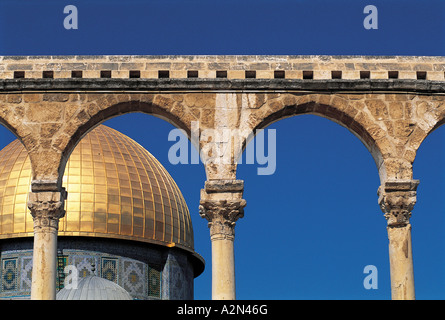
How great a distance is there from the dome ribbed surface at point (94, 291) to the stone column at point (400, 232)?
14051 mm

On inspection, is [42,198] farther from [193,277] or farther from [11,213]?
[193,277]

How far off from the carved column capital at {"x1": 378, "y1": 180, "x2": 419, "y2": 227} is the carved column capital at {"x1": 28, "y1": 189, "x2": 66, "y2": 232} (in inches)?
257

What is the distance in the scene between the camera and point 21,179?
3891 centimetres

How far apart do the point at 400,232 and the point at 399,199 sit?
2.15ft

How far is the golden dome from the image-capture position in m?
38.6

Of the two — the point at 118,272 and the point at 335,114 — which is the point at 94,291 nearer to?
the point at 118,272

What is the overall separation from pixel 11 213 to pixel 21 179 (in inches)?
45.1

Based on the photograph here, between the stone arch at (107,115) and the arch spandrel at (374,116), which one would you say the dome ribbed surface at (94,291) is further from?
the arch spandrel at (374,116)

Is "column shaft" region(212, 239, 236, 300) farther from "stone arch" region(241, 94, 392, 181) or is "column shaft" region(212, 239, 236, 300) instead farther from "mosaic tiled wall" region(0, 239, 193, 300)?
"mosaic tiled wall" region(0, 239, 193, 300)

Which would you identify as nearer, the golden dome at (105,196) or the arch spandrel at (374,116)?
the arch spandrel at (374,116)

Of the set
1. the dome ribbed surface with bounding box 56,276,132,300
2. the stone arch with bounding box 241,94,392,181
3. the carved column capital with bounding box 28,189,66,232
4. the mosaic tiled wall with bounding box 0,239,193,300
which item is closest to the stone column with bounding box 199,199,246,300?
the stone arch with bounding box 241,94,392,181

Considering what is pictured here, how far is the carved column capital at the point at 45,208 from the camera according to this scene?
77.6ft

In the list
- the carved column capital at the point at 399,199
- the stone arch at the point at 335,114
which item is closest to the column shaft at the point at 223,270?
the stone arch at the point at 335,114

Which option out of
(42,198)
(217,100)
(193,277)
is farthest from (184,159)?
(193,277)
